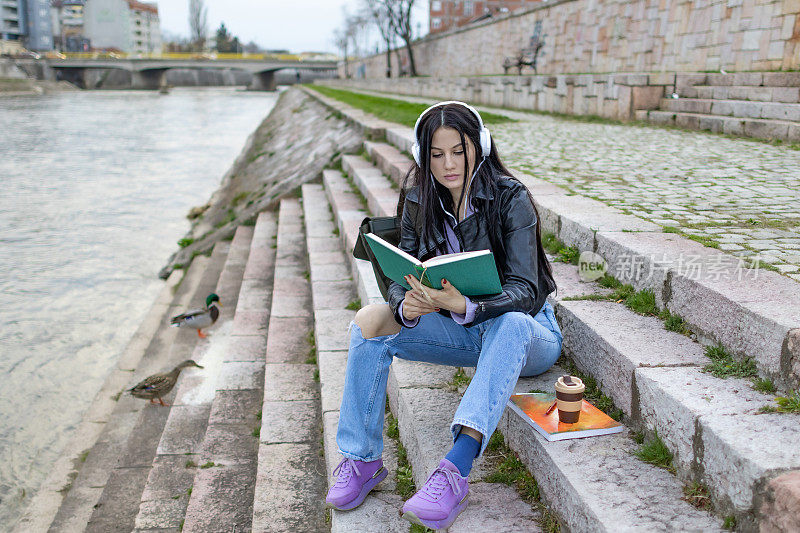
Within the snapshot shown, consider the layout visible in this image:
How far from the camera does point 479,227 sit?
2.67 meters

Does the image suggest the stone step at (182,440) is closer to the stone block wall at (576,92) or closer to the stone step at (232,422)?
the stone step at (232,422)

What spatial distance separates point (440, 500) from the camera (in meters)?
2.16

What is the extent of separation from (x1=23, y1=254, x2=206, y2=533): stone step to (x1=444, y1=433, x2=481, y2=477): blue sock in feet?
9.45

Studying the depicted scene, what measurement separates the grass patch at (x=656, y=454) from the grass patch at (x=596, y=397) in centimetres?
25

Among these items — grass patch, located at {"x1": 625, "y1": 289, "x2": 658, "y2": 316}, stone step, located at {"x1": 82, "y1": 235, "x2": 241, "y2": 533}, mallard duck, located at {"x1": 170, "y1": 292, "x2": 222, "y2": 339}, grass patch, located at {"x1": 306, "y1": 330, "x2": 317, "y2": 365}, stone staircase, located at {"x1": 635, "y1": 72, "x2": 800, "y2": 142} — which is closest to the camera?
grass patch, located at {"x1": 625, "y1": 289, "x2": 658, "y2": 316}

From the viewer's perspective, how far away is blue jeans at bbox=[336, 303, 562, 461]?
91.7 inches

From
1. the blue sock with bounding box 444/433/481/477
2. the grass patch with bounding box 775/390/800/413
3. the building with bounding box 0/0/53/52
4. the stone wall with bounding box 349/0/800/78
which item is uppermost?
the building with bounding box 0/0/53/52

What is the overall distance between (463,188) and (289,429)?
1.73 m

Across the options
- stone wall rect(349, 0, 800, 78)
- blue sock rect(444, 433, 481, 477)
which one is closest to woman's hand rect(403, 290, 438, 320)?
blue sock rect(444, 433, 481, 477)

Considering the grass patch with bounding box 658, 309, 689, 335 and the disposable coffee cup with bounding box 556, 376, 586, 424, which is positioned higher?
the grass patch with bounding box 658, 309, 689, 335

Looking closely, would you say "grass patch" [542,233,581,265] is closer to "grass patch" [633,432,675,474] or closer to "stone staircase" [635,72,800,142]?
"grass patch" [633,432,675,474]

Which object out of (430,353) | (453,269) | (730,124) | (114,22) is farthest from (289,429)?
(114,22)

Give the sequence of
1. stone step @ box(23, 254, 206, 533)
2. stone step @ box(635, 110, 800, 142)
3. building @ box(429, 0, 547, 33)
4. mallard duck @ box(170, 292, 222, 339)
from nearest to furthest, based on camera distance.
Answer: stone step @ box(23, 254, 206, 533), mallard duck @ box(170, 292, 222, 339), stone step @ box(635, 110, 800, 142), building @ box(429, 0, 547, 33)

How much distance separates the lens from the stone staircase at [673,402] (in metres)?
1.82
